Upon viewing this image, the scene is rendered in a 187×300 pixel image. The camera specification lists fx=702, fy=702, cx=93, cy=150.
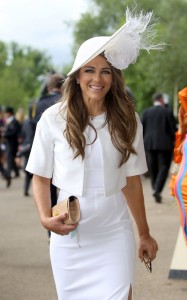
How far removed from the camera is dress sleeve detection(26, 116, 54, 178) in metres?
3.78

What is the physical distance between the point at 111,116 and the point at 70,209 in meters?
0.58

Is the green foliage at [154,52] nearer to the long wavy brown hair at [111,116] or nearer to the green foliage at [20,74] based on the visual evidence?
the green foliage at [20,74]

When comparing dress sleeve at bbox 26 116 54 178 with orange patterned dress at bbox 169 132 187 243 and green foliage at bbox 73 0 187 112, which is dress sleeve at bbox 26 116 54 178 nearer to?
orange patterned dress at bbox 169 132 187 243

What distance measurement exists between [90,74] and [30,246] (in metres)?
4.74

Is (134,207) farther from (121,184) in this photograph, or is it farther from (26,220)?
(26,220)

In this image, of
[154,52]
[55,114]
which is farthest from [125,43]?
[154,52]

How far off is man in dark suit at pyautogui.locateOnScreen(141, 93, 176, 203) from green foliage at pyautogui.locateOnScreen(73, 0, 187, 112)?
2567 cm

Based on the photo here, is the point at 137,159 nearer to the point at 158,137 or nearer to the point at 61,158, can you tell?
the point at 61,158

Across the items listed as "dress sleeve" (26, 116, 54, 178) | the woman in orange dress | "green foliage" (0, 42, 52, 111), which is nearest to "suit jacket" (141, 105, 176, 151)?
the woman in orange dress

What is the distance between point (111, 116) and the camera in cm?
381

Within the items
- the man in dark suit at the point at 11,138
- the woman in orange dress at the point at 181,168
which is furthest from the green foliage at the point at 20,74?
the woman in orange dress at the point at 181,168

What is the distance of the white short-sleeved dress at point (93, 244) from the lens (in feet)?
12.0

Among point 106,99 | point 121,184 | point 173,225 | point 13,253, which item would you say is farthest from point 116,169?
point 173,225

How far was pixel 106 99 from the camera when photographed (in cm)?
392
